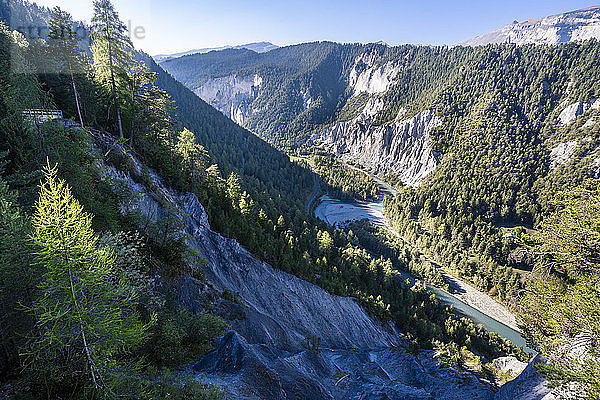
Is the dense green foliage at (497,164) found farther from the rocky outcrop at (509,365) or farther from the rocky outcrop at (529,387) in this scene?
the rocky outcrop at (529,387)

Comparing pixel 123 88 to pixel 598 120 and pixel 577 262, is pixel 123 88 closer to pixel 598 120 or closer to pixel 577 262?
pixel 577 262

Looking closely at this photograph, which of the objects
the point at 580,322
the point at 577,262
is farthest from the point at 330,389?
the point at 577,262

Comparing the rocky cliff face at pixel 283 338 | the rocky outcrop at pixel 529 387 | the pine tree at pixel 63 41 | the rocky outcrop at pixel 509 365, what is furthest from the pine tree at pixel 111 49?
the rocky outcrop at pixel 509 365

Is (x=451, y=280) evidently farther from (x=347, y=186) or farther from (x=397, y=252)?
(x=347, y=186)

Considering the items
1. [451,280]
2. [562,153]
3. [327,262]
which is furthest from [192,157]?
[562,153]

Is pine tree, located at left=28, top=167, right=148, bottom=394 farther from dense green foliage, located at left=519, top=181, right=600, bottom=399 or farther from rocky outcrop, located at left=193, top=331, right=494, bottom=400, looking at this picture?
dense green foliage, located at left=519, top=181, right=600, bottom=399

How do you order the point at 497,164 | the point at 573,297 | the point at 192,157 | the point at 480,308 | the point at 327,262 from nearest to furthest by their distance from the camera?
the point at 573,297 < the point at 192,157 < the point at 327,262 < the point at 480,308 < the point at 497,164

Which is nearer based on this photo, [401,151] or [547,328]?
[547,328]
